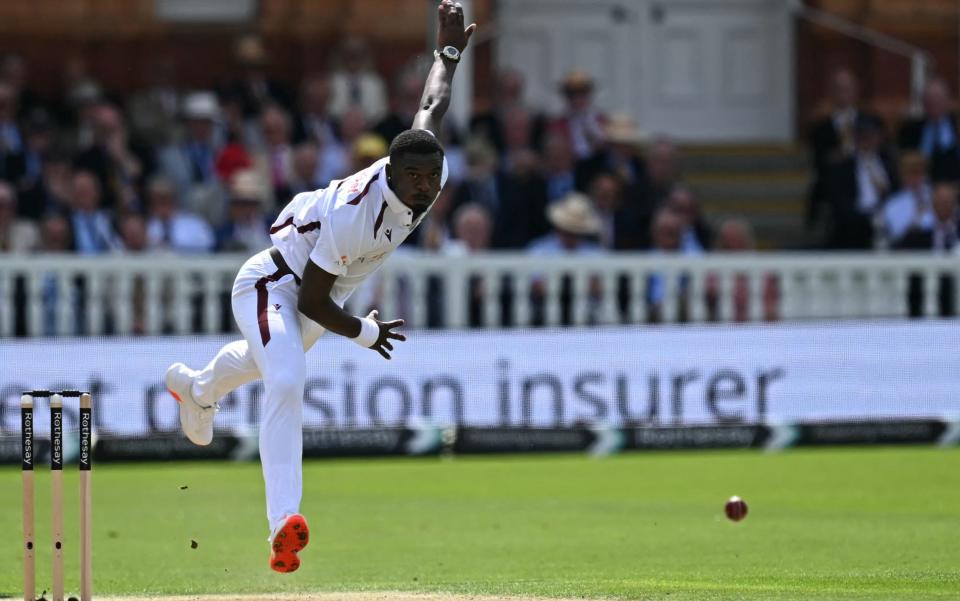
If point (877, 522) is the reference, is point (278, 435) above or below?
above

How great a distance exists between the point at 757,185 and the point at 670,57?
1.96 metres

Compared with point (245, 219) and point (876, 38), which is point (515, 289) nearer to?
point (245, 219)

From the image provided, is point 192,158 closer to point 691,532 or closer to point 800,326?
point 800,326

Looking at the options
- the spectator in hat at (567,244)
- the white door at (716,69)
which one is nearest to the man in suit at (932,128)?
the white door at (716,69)

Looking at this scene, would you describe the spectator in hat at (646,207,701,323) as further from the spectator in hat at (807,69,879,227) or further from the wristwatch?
the wristwatch

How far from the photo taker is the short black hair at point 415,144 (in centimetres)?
785

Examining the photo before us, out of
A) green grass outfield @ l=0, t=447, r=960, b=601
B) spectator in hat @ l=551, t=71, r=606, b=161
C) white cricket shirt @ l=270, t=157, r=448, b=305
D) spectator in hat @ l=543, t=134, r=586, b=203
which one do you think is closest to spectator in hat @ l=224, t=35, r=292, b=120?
spectator in hat @ l=551, t=71, r=606, b=161

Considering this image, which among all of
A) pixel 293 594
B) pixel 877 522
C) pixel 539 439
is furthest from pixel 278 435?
pixel 539 439

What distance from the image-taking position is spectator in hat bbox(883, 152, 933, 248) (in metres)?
16.9

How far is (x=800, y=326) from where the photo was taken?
15203 mm

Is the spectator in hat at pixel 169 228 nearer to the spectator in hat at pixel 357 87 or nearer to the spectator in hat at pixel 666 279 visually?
the spectator in hat at pixel 357 87

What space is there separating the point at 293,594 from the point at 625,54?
1327cm

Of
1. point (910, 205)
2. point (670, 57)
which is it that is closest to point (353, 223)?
point (910, 205)

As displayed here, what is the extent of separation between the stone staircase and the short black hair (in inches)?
444
